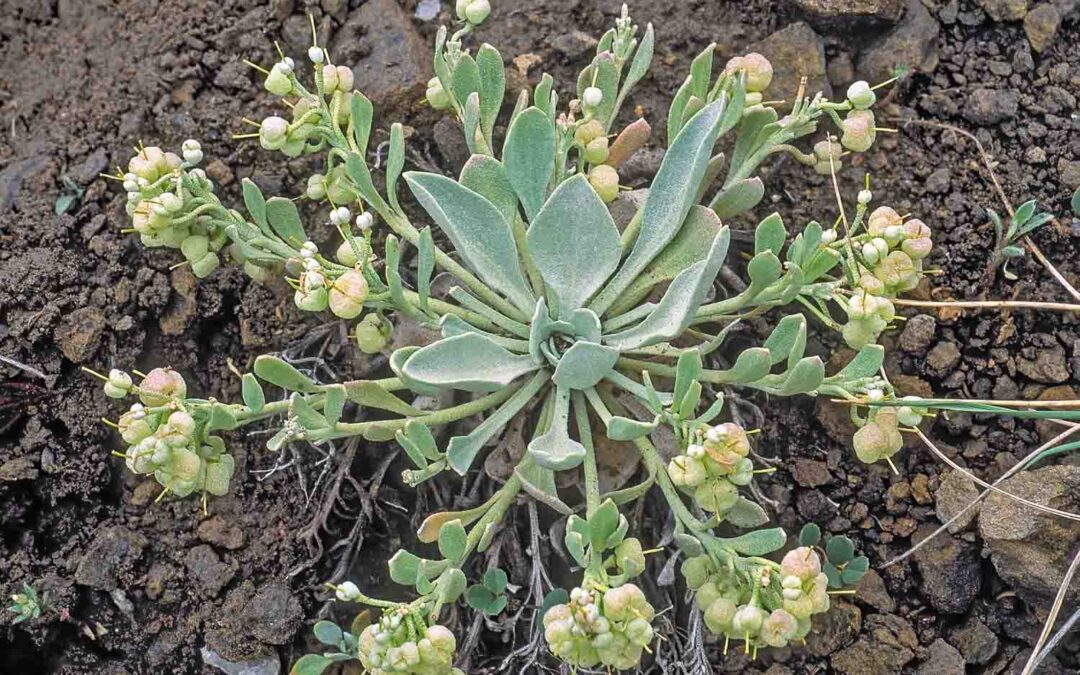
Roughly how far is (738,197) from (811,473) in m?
0.91

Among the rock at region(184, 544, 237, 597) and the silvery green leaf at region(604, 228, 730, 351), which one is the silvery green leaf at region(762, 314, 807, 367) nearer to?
the silvery green leaf at region(604, 228, 730, 351)

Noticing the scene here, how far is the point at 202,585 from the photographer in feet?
9.93

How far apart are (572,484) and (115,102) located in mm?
2183

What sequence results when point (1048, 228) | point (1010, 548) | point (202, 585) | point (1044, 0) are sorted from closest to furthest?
point (1010, 548), point (202, 585), point (1048, 228), point (1044, 0)

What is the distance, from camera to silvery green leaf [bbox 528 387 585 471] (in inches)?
94.9

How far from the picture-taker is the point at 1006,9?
3475mm

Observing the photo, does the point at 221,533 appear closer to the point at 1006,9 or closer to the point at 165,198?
the point at 165,198

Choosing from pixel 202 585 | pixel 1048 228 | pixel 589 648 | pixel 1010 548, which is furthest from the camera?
pixel 1048 228

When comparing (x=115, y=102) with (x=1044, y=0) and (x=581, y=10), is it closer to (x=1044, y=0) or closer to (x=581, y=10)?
(x=581, y=10)

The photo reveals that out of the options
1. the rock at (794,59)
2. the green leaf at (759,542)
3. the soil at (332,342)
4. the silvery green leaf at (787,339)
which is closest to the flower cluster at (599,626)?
the green leaf at (759,542)

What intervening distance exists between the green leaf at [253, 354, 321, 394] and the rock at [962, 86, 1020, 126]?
246 centimetres

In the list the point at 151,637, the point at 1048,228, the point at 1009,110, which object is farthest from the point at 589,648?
the point at 1009,110

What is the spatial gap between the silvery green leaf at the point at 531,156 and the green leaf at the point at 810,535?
125cm

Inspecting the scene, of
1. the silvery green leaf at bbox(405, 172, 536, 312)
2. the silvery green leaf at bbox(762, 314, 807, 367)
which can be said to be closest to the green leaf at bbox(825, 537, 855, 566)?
the silvery green leaf at bbox(762, 314, 807, 367)
